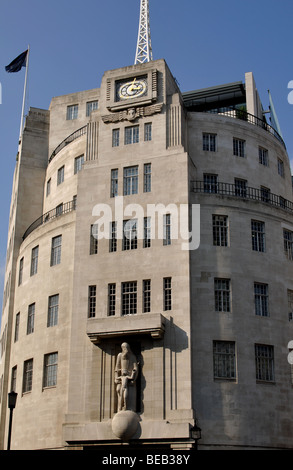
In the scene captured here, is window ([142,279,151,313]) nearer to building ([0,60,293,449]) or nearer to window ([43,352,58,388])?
building ([0,60,293,449])

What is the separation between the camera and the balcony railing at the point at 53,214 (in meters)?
53.8

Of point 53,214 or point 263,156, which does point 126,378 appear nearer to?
point 53,214

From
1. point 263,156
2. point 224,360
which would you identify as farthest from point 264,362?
point 263,156

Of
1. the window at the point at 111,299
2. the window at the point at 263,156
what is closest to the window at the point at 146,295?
the window at the point at 111,299

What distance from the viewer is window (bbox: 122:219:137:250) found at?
46.5 meters

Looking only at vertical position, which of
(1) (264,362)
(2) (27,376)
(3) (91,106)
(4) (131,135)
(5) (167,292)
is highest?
(3) (91,106)

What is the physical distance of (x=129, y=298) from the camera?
45.2 m

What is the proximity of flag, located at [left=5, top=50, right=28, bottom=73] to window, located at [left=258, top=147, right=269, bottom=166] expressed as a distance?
26.0m

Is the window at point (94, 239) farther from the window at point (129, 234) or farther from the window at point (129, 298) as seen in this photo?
the window at point (129, 298)

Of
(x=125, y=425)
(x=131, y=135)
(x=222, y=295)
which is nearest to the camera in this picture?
(x=125, y=425)

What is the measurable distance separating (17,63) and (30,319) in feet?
87.9
